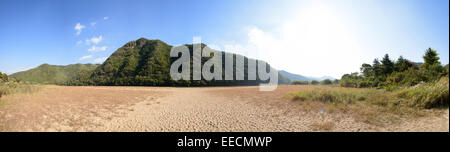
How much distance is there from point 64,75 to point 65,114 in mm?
91403

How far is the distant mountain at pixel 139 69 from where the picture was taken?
39.4m

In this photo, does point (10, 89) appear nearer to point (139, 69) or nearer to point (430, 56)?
point (430, 56)

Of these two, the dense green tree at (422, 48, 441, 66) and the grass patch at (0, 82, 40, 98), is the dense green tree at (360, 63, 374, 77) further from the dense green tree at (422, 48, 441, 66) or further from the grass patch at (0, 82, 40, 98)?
the grass patch at (0, 82, 40, 98)

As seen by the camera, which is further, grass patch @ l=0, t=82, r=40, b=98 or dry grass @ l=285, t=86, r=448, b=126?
grass patch @ l=0, t=82, r=40, b=98

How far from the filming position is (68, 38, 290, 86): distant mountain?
39.4 meters

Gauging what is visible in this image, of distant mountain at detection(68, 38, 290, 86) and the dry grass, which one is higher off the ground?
distant mountain at detection(68, 38, 290, 86)

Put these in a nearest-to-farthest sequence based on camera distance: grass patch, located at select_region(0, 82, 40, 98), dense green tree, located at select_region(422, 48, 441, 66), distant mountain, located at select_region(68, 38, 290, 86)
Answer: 1. grass patch, located at select_region(0, 82, 40, 98)
2. dense green tree, located at select_region(422, 48, 441, 66)
3. distant mountain, located at select_region(68, 38, 290, 86)

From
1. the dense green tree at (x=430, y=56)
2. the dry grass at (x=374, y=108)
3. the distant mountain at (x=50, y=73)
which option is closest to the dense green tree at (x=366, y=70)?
the dense green tree at (x=430, y=56)

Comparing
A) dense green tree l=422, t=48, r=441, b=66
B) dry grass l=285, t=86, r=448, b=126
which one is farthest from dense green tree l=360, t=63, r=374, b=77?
dry grass l=285, t=86, r=448, b=126

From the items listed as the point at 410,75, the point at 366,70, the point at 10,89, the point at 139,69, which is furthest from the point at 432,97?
the point at 139,69

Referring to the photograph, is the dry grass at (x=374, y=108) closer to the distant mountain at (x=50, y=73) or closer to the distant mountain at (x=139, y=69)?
the distant mountain at (x=139, y=69)

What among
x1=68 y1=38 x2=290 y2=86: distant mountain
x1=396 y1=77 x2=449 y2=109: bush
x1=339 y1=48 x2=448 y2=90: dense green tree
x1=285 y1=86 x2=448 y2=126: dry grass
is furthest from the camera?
x1=68 y1=38 x2=290 y2=86: distant mountain
